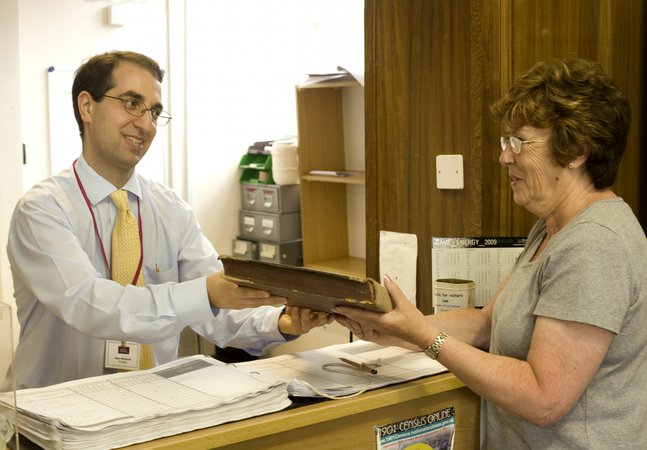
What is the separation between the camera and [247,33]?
481cm

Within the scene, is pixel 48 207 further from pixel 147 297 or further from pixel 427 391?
pixel 427 391

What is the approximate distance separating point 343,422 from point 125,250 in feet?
2.86

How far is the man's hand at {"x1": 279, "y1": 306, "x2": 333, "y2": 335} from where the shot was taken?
1806mm

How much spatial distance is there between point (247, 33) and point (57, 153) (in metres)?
1.31

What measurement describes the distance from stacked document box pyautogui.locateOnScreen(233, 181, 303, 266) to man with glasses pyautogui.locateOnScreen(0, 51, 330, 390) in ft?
6.91

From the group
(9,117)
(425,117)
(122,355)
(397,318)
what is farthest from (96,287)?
(9,117)

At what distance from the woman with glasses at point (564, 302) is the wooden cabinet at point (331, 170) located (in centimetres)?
261

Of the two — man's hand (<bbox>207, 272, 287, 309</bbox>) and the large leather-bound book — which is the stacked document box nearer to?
man's hand (<bbox>207, 272, 287, 309</bbox>)

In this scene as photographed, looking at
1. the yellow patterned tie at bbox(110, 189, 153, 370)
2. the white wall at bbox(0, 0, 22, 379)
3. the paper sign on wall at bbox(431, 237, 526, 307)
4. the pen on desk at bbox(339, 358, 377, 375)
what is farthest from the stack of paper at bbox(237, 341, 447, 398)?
the white wall at bbox(0, 0, 22, 379)

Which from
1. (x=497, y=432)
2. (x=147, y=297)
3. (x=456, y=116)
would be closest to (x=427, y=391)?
(x=497, y=432)

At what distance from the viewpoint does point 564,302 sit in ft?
4.97

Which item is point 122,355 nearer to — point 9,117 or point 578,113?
point 578,113

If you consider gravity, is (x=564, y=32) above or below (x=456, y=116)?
above

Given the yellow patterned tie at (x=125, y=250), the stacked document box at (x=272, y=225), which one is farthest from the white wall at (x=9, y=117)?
the yellow patterned tie at (x=125, y=250)
